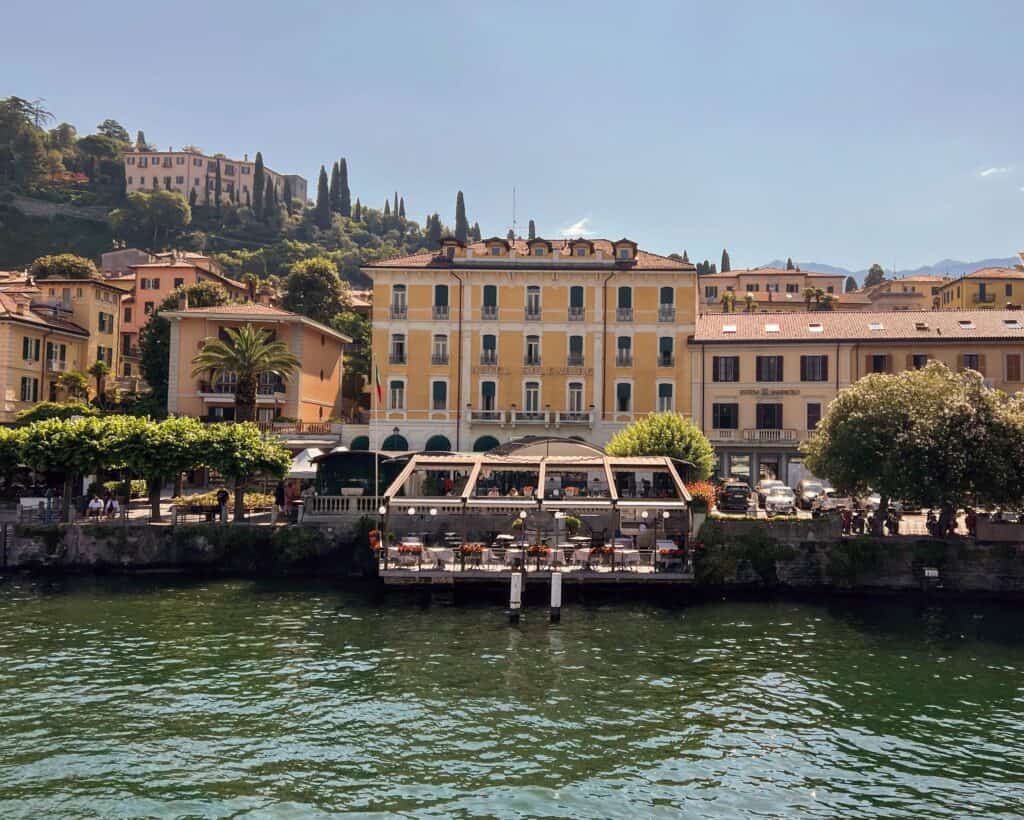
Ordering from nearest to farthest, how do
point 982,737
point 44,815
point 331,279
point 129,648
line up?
point 44,815 → point 982,737 → point 129,648 → point 331,279

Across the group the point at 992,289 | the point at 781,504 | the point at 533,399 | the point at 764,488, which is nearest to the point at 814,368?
the point at 764,488

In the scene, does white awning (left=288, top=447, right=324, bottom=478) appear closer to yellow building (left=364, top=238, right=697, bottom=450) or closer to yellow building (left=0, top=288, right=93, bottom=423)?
yellow building (left=364, top=238, right=697, bottom=450)

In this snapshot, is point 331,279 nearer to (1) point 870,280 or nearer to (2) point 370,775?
(2) point 370,775

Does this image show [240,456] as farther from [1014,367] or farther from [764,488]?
[1014,367]

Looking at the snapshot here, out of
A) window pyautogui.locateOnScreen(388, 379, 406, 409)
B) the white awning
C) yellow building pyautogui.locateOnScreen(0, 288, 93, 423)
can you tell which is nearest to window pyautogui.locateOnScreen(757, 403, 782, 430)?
window pyautogui.locateOnScreen(388, 379, 406, 409)

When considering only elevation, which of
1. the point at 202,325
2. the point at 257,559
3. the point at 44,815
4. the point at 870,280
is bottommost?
the point at 44,815

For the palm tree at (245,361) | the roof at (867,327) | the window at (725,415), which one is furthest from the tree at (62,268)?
the window at (725,415)

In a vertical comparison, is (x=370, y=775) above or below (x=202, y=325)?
below

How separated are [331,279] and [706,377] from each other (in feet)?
152

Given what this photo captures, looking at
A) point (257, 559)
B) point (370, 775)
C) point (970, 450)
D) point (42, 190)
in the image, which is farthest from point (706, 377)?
point (42, 190)

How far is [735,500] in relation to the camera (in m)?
41.1

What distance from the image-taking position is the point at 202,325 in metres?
61.0

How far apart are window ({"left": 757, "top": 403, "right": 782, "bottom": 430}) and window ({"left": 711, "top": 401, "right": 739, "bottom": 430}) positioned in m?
1.43

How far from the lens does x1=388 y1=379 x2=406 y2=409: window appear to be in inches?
2240
